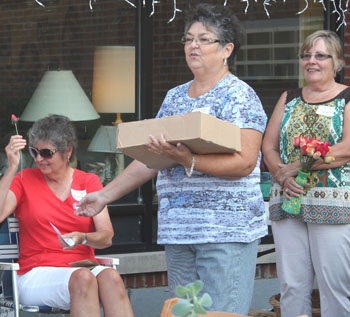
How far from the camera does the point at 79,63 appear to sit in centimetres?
582

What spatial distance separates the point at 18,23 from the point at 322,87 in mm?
2481

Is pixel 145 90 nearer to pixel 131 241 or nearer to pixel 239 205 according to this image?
pixel 131 241

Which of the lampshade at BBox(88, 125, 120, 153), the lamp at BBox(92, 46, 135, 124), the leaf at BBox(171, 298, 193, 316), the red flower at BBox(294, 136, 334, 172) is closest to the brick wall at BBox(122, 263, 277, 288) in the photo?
the lampshade at BBox(88, 125, 120, 153)

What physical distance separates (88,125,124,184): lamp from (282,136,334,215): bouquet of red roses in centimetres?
216

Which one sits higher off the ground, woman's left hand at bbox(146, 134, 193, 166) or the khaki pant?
woman's left hand at bbox(146, 134, 193, 166)

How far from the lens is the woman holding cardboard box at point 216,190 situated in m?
3.11

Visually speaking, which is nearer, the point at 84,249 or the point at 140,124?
the point at 140,124

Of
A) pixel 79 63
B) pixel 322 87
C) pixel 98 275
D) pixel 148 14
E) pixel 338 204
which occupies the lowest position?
pixel 98 275

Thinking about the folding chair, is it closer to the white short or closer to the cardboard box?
the white short

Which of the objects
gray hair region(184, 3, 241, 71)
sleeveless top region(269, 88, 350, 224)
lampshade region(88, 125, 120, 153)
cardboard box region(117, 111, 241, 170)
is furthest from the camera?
lampshade region(88, 125, 120, 153)

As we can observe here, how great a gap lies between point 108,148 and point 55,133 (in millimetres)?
1791

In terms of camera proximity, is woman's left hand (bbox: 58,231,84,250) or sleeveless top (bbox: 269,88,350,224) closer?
woman's left hand (bbox: 58,231,84,250)

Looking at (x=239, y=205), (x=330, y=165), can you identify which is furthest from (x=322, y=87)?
(x=239, y=205)

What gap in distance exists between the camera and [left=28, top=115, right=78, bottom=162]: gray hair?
13.6ft
